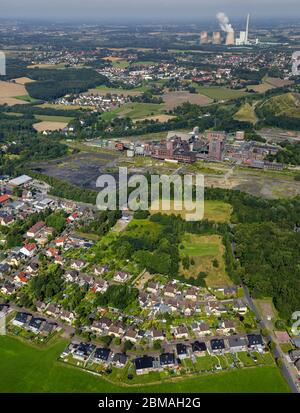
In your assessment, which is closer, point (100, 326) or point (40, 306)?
point (100, 326)

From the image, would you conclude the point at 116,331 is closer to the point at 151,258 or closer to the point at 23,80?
the point at 151,258

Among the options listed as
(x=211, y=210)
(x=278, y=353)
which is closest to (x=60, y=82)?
(x=211, y=210)

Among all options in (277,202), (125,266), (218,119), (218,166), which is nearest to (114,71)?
(218,119)

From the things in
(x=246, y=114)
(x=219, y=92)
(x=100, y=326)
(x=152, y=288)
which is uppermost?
(x=219, y=92)

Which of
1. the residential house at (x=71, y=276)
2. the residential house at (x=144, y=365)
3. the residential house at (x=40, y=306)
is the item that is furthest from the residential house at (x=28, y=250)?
the residential house at (x=144, y=365)

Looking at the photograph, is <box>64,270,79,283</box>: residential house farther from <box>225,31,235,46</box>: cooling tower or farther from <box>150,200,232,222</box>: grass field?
<box>225,31,235,46</box>: cooling tower

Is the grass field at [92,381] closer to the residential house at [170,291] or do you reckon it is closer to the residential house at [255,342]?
the residential house at [255,342]

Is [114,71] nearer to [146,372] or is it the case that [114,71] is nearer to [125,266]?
[125,266]
